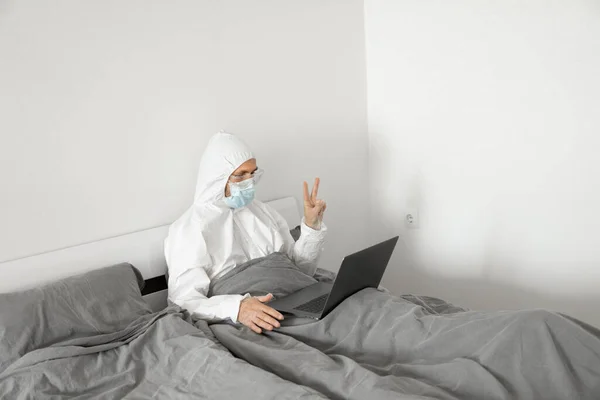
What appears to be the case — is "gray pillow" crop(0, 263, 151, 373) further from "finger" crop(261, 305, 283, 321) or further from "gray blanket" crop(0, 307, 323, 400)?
"finger" crop(261, 305, 283, 321)

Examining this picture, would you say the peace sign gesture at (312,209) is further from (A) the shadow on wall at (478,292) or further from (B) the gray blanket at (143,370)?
(A) the shadow on wall at (478,292)

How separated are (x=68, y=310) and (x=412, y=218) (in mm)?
1638

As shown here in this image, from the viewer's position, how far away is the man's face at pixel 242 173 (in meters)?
2.06

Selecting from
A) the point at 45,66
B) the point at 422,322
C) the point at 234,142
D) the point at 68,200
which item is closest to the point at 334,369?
the point at 422,322

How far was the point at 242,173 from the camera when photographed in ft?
6.83

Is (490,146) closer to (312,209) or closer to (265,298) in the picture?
(312,209)

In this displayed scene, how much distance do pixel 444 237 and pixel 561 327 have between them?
4.18 ft

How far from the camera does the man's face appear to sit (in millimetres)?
2062

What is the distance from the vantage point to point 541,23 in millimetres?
2207

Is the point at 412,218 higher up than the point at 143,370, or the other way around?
the point at 412,218

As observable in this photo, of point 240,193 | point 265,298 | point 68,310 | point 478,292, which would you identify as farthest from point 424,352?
point 478,292

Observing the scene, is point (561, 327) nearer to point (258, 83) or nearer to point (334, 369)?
point (334, 369)

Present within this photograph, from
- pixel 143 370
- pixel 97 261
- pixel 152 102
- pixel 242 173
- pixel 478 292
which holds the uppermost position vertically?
pixel 152 102

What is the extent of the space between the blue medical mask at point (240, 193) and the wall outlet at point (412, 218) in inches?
38.8
